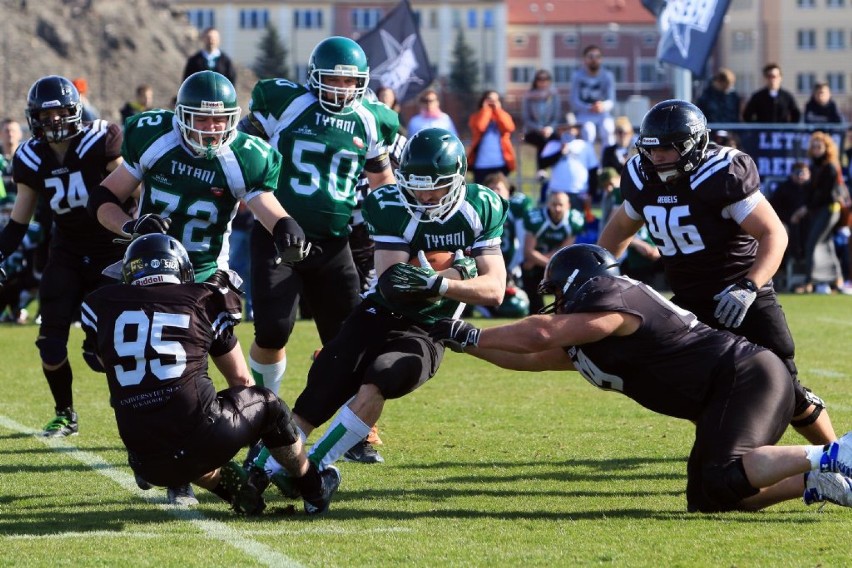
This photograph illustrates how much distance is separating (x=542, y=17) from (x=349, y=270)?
228 feet

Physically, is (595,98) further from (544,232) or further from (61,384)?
(61,384)

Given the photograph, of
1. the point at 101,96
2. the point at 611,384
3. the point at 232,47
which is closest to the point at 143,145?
the point at 611,384

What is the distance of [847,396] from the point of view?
26.0 ft

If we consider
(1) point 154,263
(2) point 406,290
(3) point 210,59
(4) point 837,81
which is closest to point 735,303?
(2) point 406,290

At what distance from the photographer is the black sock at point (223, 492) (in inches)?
203

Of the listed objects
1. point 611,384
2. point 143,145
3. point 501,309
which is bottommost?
point 501,309

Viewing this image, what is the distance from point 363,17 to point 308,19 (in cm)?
265

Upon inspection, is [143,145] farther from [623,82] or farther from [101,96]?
[623,82]

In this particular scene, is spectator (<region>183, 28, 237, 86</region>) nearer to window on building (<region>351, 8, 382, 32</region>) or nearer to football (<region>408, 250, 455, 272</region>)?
football (<region>408, 250, 455, 272</region>)

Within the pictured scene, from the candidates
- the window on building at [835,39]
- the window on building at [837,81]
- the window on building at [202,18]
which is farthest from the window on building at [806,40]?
the window on building at [202,18]

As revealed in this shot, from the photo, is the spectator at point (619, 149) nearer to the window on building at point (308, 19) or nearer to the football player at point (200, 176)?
the football player at point (200, 176)

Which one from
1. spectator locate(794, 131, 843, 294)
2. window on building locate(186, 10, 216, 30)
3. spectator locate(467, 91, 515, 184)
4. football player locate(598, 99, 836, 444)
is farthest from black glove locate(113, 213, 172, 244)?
window on building locate(186, 10, 216, 30)

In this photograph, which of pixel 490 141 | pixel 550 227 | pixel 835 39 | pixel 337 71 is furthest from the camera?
pixel 835 39

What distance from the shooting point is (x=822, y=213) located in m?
14.3
